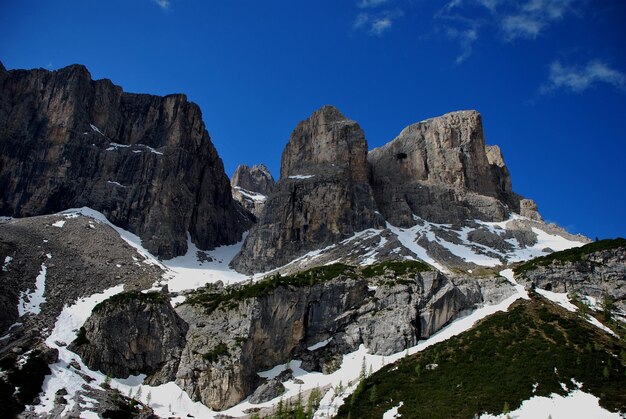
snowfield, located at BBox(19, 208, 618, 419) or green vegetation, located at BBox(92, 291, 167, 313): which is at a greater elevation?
green vegetation, located at BBox(92, 291, 167, 313)

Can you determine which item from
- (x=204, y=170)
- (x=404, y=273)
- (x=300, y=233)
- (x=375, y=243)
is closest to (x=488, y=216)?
(x=375, y=243)

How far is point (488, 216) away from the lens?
156 metres

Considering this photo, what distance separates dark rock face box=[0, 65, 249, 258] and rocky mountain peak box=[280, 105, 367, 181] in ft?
93.8

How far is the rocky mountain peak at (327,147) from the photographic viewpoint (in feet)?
506

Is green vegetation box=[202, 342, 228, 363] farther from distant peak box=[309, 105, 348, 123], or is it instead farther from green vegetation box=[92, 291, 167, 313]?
distant peak box=[309, 105, 348, 123]

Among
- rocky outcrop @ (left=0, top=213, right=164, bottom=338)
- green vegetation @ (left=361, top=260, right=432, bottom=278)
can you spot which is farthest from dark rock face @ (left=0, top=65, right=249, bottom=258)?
green vegetation @ (left=361, top=260, right=432, bottom=278)

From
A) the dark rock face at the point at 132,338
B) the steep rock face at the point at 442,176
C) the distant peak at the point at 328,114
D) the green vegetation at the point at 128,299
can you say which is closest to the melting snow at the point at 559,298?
the dark rock face at the point at 132,338

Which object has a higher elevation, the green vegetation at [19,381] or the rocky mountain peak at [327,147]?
the rocky mountain peak at [327,147]

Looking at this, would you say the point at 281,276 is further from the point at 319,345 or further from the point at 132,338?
the point at 132,338

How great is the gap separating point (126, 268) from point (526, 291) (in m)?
78.6

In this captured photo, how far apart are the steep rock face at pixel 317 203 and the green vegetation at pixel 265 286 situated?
3986 cm

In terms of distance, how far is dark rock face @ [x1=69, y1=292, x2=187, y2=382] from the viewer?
77375 mm

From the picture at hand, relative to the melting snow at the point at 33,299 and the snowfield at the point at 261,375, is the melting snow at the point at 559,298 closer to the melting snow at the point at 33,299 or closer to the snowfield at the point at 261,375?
the snowfield at the point at 261,375

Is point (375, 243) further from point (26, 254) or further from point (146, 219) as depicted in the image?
point (26, 254)
